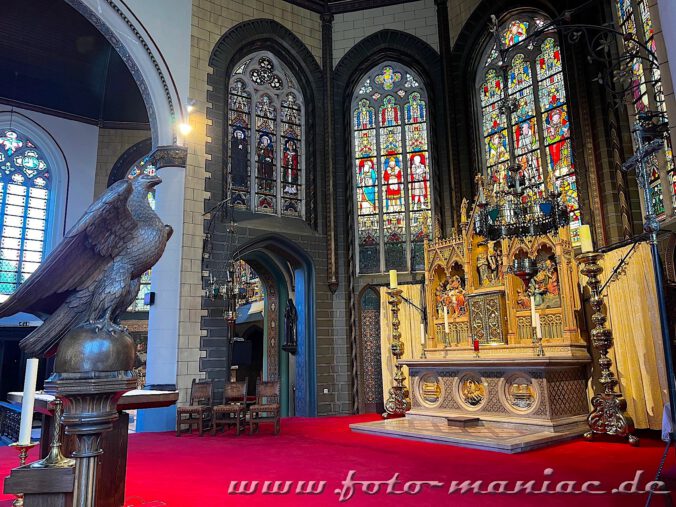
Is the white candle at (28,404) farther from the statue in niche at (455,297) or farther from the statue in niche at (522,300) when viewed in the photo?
the statue in niche at (455,297)

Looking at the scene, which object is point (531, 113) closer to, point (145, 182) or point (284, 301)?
point (284, 301)

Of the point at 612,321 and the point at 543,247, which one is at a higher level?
the point at 543,247

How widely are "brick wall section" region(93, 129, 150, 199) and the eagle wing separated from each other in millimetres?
13795

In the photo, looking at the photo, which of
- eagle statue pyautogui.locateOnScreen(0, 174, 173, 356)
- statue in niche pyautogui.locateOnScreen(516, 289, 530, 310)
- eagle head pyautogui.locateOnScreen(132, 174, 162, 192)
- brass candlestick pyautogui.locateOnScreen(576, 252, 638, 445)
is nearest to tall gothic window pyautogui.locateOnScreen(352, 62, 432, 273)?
statue in niche pyautogui.locateOnScreen(516, 289, 530, 310)

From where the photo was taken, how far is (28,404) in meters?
2.07

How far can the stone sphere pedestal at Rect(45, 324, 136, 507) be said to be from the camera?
1.57 meters

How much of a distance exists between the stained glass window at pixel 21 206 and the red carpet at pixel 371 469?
8.49 meters

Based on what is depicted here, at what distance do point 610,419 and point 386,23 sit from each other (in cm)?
979

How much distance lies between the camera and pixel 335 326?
A: 442 inches

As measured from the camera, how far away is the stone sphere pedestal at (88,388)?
5.16 feet

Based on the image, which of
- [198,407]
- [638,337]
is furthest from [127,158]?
[638,337]

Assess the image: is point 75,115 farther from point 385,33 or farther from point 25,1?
point 385,33

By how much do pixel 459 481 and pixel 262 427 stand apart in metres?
5.00

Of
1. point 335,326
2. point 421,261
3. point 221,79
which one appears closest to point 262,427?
point 335,326
